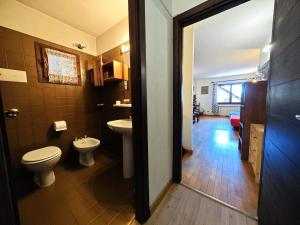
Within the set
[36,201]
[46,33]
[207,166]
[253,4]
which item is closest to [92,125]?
[36,201]

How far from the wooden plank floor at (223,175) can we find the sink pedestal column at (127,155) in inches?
31.5

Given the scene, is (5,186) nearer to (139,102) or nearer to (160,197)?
(139,102)

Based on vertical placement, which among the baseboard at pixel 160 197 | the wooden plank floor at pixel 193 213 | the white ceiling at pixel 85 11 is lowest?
the wooden plank floor at pixel 193 213

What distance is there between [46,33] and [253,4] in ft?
10.4

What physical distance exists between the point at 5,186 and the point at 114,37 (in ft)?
7.81

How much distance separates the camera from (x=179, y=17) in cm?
139

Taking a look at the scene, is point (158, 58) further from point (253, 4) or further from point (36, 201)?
point (36, 201)

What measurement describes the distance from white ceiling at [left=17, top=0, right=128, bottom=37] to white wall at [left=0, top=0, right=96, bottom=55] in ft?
0.26

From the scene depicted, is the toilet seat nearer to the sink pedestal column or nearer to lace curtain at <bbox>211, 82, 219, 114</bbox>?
the sink pedestal column

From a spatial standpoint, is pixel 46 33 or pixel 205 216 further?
pixel 46 33

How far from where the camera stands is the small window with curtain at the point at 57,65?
1881mm

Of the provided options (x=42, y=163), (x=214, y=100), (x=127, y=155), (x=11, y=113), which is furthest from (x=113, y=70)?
(x=214, y=100)

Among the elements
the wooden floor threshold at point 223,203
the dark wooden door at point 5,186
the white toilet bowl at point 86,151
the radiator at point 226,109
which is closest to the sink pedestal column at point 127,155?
the white toilet bowl at point 86,151

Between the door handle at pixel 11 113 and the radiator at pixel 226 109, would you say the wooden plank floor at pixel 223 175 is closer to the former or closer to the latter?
the door handle at pixel 11 113
